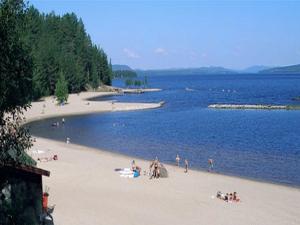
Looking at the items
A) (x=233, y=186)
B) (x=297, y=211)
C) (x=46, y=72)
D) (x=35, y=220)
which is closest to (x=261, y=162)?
(x=233, y=186)

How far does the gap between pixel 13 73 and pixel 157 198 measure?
17328 mm

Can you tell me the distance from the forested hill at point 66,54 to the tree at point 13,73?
94818 mm

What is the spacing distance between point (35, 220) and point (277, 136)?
50.2m

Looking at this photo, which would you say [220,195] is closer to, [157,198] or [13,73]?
[157,198]

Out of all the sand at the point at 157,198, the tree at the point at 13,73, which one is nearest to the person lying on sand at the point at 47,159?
the sand at the point at 157,198

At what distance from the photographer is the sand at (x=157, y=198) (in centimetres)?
2552

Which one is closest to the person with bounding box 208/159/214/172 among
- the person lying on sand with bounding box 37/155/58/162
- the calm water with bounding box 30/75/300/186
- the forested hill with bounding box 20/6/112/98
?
the calm water with bounding box 30/75/300/186

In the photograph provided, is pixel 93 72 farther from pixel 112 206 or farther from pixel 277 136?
pixel 112 206

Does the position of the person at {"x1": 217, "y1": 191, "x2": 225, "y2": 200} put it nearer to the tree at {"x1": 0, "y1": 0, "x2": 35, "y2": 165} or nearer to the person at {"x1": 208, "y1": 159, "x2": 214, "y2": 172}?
the person at {"x1": 208, "y1": 159, "x2": 214, "y2": 172}

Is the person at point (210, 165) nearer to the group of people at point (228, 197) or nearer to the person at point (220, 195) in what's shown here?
the person at point (220, 195)

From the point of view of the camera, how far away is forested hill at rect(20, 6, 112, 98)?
11981 centimetres

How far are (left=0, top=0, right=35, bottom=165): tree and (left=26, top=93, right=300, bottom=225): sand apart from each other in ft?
30.0

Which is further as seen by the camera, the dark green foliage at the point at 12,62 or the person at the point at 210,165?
the person at the point at 210,165

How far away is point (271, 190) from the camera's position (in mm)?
34500
